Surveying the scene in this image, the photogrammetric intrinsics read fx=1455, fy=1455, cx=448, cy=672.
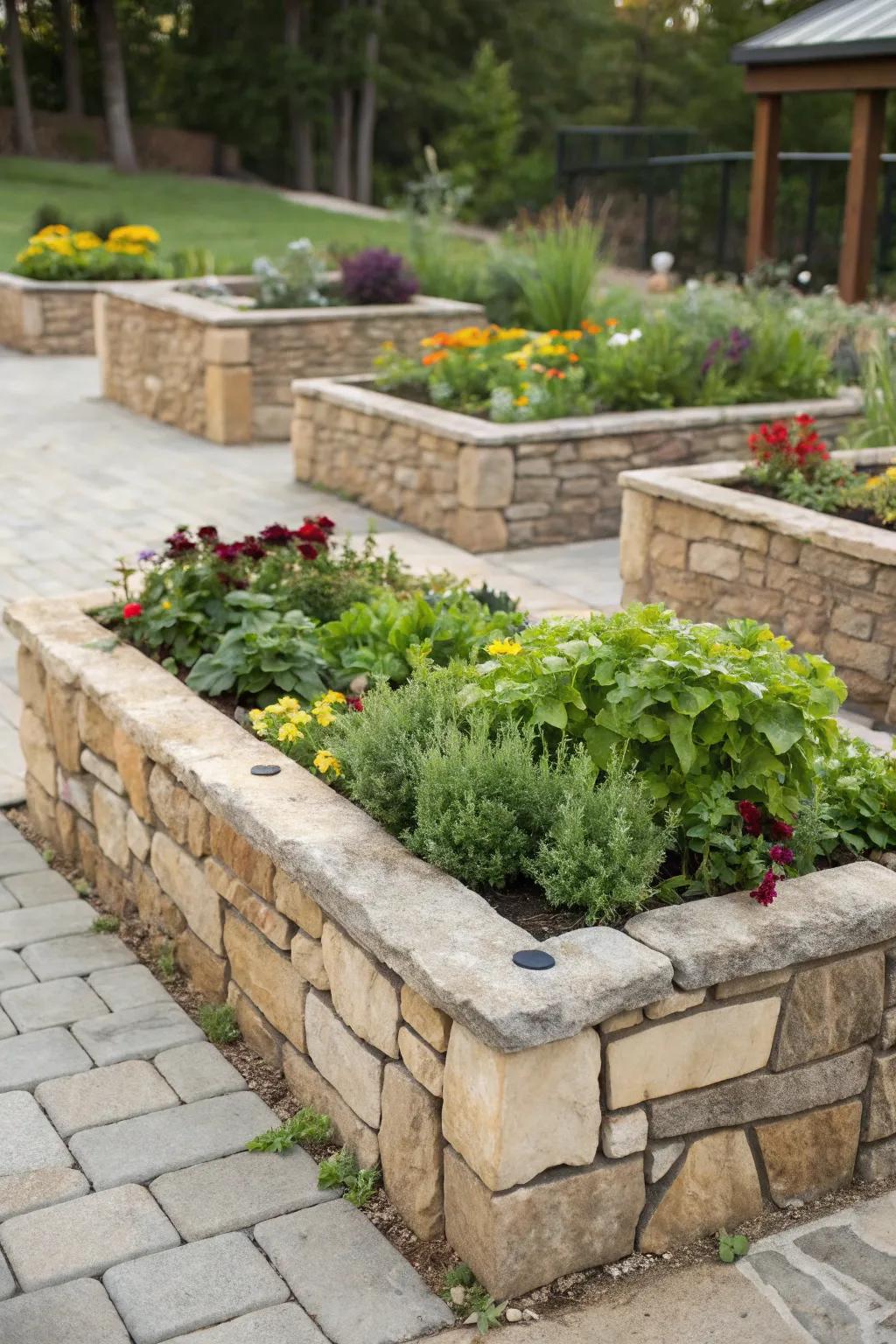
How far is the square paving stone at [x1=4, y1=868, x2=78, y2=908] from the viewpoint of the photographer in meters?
4.03

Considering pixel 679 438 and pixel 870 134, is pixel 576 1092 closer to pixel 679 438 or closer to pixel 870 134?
pixel 679 438

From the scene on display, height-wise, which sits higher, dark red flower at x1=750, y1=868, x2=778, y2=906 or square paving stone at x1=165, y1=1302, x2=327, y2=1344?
dark red flower at x1=750, y1=868, x2=778, y2=906

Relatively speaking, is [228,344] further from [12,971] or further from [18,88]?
[18,88]

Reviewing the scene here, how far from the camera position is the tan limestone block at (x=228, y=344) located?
987 cm

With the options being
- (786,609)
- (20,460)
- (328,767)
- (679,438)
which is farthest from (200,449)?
(328,767)

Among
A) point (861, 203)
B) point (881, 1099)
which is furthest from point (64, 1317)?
point (861, 203)

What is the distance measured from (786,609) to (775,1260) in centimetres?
321

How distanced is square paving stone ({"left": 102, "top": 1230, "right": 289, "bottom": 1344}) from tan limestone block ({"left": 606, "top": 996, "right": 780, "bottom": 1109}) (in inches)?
27.5

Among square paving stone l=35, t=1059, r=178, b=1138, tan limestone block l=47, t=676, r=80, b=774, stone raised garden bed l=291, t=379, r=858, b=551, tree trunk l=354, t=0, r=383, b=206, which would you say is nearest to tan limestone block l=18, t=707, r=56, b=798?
tan limestone block l=47, t=676, r=80, b=774

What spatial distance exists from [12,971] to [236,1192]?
43.5 inches

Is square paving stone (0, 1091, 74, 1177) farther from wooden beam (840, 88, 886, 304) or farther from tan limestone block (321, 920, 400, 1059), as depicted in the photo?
wooden beam (840, 88, 886, 304)

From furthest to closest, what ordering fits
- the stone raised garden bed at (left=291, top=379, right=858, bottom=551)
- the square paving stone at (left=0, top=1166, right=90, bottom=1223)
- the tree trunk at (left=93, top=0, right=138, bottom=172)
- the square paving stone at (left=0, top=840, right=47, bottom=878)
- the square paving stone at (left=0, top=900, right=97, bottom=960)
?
the tree trunk at (left=93, top=0, right=138, bottom=172), the stone raised garden bed at (left=291, top=379, right=858, bottom=551), the square paving stone at (left=0, top=840, right=47, bottom=878), the square paving stone at (left=0, top=900, right=97, bottom=960), the square paving stone at (left=0, top=1166, right=90, bottom=1223)

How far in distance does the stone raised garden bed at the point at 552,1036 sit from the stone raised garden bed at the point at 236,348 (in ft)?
23.3

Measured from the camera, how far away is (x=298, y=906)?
3006 millimetres
